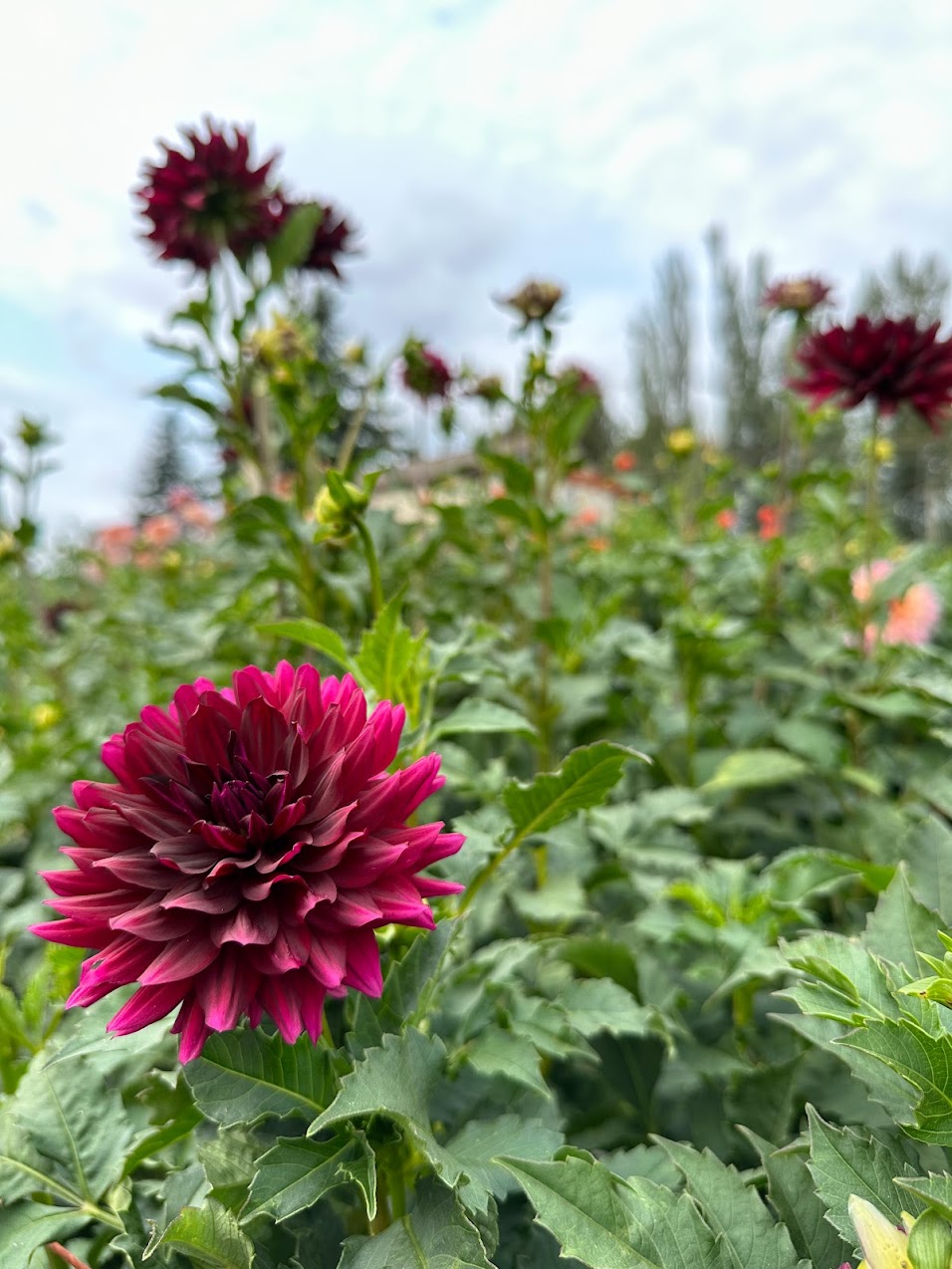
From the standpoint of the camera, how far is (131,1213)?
1.99 feet

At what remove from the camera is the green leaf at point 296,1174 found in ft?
1.69

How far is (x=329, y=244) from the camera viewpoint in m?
1.72

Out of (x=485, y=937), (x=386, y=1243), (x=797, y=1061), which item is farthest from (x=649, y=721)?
(x=386, y=1243)

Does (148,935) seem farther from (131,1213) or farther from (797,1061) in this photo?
(797,1061)

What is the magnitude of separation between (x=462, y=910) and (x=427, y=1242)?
25cm

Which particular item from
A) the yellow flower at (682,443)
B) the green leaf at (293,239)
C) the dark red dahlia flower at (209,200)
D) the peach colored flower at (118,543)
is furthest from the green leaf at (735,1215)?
the peach colored flower at (118,543)

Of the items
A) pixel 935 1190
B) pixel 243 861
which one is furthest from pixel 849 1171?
pixel 243 861

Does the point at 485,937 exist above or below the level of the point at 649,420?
below

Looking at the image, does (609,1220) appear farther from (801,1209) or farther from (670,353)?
(670,353)

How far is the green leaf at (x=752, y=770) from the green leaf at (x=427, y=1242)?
0.95 metres

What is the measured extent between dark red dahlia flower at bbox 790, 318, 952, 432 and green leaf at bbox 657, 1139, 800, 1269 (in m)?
1.29

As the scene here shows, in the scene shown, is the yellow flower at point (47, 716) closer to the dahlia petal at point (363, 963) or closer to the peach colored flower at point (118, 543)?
the dahlia petal at point (363, 963)

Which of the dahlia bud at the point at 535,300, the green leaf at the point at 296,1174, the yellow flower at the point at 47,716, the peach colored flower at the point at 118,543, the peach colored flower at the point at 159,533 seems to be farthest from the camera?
the peach colored flower at the point at 118,543

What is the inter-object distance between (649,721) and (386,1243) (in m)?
1.23
